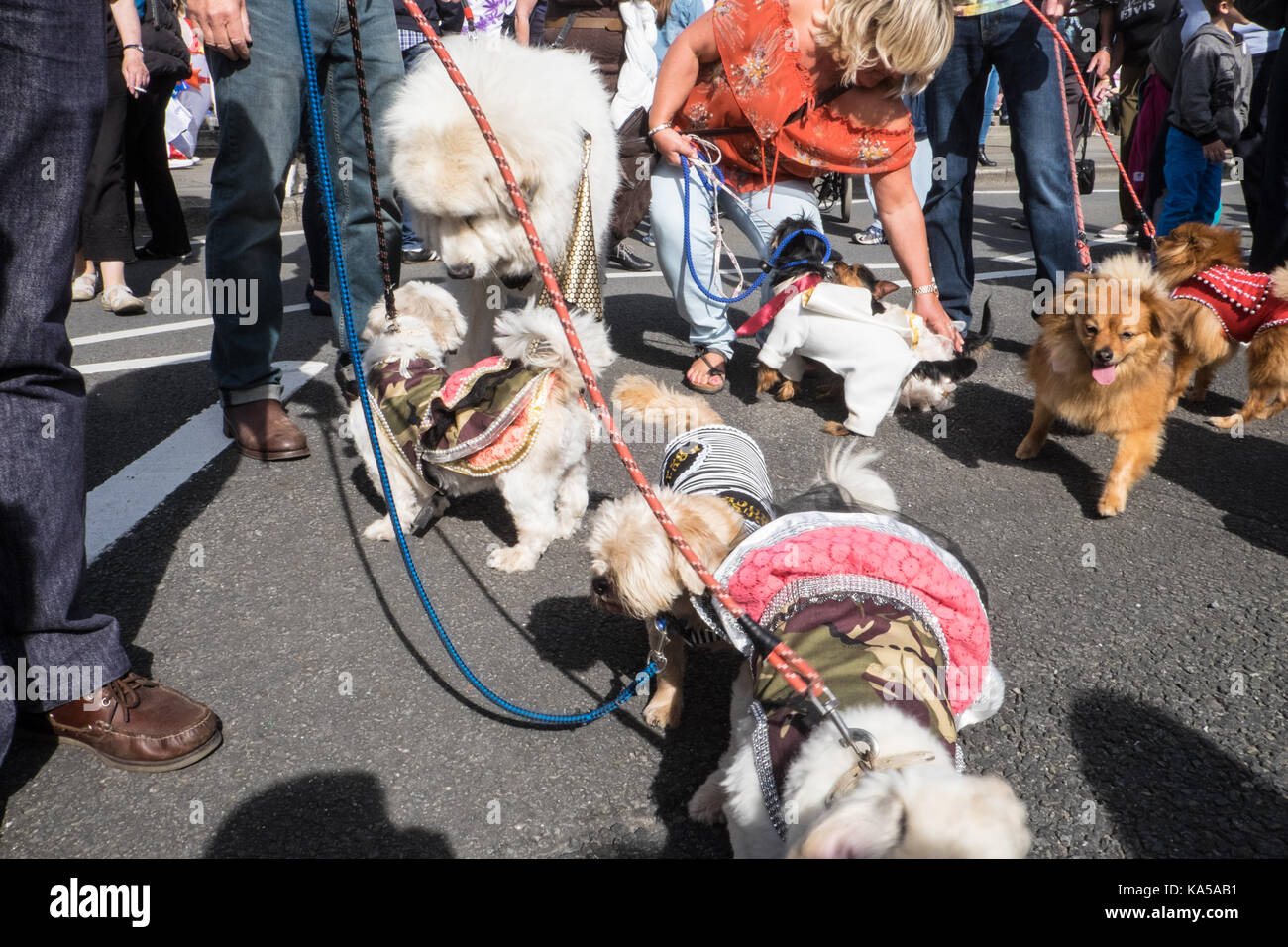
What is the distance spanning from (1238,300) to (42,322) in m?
4.69

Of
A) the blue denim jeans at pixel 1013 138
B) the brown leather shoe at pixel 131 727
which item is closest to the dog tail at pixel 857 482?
the brown leather shoe at pixel 131 727

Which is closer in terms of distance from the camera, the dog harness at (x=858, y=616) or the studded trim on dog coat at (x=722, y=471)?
the dog harness at (x=858, y=616)

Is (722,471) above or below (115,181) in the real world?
below

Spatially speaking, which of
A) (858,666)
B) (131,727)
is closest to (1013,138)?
(858,666)

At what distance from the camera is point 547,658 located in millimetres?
2340

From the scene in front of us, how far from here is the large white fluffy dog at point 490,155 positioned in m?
3.04

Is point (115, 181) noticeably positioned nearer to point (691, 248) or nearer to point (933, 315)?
point (691, 248)

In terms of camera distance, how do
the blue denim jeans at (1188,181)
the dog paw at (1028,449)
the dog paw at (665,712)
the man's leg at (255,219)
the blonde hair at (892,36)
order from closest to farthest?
the dog paw at (665,712) < the man's leg at (255,219) < the blonde hair at (892,36) < the dog paw at (1028,449) < the blue denim jeans at (1188,181)

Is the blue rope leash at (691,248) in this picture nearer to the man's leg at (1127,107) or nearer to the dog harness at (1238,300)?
the dog harness at (1238,300)

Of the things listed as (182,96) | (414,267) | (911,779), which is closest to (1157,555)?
(911,779)

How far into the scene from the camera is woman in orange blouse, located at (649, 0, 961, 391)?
3.47m

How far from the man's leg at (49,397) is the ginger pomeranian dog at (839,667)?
3.63ft
